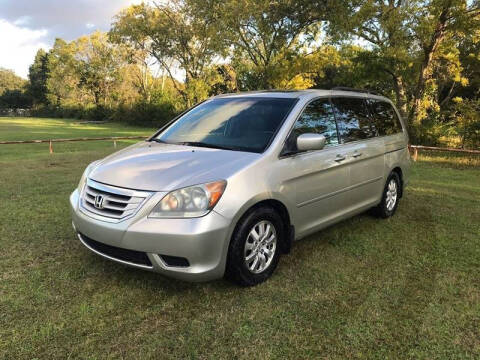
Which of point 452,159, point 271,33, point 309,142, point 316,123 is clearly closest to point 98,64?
point 271,33

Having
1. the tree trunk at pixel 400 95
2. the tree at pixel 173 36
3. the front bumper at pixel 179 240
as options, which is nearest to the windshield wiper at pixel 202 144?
the front bumper at pixel 179 240

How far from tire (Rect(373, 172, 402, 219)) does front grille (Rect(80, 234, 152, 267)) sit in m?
3.60

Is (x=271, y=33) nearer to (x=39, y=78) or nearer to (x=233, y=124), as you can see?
(x=233, y=124)

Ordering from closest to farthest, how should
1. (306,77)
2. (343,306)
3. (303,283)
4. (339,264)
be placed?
(343,306), (303,283), (339,264), (306,77)

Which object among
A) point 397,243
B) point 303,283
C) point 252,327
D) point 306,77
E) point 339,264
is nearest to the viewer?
point 252,327

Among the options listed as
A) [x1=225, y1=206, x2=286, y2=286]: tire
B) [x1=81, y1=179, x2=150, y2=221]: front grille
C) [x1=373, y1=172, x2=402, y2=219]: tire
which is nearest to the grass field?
[x1=225, y1=206, x2=286, y2=286]: tire

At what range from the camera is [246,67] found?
89.9 feet

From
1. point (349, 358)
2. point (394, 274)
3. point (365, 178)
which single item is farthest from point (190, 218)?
point (365, 178)

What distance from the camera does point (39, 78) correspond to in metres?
73.6

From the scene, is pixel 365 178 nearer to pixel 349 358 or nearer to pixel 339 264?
pixel 339 264

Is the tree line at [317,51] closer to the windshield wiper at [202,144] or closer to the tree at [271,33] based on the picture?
the tree at [271,33]

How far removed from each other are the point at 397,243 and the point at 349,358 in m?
2.44

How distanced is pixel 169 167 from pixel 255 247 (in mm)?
1033

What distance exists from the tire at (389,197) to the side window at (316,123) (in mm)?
1594
